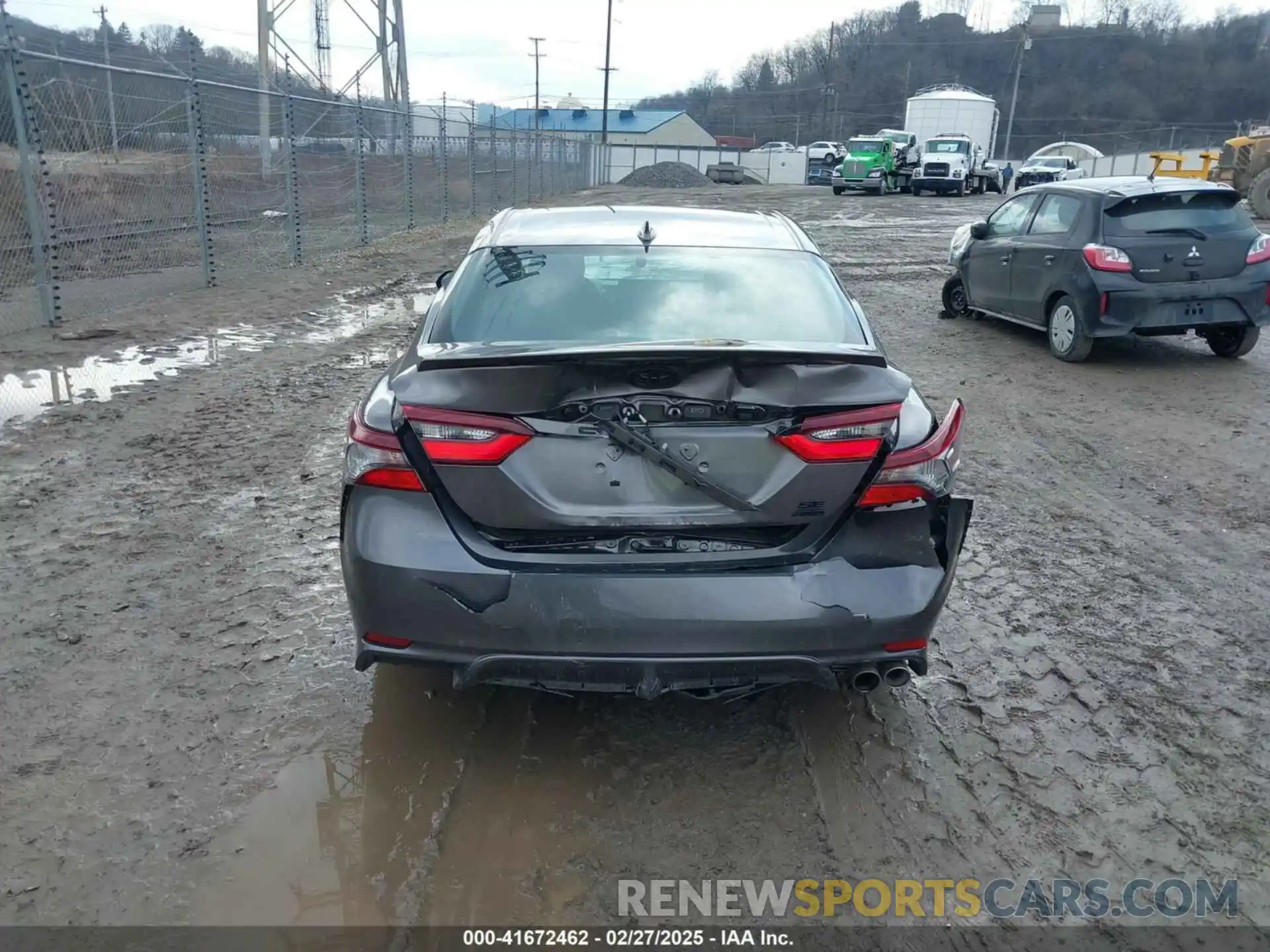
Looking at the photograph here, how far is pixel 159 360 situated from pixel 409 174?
46.7ft

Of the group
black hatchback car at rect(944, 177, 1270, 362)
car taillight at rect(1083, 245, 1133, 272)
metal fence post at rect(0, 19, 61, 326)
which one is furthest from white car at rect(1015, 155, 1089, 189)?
metal fence post at rect(0, 19, 61, 326)

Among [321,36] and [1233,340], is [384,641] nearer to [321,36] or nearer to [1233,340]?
[1233,340]

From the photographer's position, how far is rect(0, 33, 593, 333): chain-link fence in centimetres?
951

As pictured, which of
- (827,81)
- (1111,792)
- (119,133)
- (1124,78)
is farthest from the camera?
(827,81)

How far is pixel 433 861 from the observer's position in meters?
2.81

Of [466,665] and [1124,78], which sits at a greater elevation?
[1124,78]

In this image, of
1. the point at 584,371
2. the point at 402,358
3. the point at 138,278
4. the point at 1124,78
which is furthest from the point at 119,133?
the point at 1124,78

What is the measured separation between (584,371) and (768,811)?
1.44 meters

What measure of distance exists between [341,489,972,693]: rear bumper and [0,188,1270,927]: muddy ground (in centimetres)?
44

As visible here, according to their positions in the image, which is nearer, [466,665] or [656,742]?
[466,665]

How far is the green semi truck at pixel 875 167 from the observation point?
4328 cm

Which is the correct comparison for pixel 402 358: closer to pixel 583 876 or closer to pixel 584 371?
pixel 584 371

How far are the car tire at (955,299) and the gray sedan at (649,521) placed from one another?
30.8 feet

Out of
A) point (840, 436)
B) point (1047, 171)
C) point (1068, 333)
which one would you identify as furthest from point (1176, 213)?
point (1047, 171)
